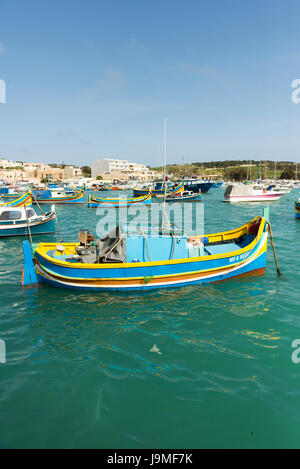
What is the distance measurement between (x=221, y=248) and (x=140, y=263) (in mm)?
5047

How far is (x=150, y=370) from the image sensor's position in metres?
6.42

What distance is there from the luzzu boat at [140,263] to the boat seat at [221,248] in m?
0.96

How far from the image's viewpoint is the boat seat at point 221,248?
1299cm

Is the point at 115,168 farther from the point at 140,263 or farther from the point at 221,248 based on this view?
the point at 140,263

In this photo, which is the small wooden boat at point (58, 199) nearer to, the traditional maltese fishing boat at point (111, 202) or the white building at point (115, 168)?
the traditional maltese fishing boat at point (111, 202)

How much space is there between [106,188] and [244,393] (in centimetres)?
10301

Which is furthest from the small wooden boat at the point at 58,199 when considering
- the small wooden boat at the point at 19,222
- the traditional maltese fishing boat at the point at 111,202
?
the small wooden boat at the point at 19,222

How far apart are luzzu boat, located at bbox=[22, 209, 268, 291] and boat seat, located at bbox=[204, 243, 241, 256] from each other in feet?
3.16

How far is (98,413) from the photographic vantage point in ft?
17.3

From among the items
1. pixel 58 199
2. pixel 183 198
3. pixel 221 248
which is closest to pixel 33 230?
pixel 221 248

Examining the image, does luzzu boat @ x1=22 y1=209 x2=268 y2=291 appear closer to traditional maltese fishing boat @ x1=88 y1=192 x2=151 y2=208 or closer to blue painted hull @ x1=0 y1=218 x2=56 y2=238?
blue painted hull @ x1=0 y1=218 x2=56 y2=238
